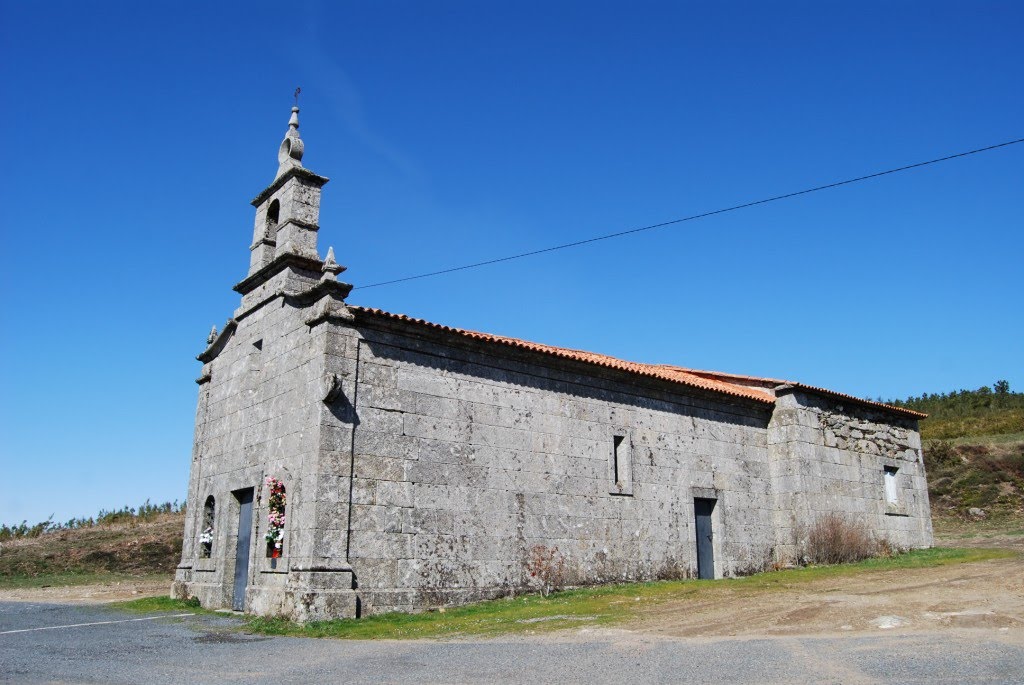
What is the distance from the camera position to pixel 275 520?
12.1 meters

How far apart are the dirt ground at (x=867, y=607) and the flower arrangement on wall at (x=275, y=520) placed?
5570 mm

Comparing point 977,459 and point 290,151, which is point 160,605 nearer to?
point 290,151

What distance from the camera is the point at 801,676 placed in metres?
6.27

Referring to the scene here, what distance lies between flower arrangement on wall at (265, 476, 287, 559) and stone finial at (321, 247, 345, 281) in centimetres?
330

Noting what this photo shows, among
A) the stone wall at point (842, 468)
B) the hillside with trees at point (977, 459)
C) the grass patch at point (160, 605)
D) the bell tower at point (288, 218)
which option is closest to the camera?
the bell tower at point (288, 218)

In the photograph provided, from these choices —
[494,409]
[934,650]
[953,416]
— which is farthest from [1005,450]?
[934,650]

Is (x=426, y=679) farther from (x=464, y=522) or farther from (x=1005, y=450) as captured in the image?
(x=1005, y=450)

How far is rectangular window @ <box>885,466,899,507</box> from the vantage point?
65.5ft

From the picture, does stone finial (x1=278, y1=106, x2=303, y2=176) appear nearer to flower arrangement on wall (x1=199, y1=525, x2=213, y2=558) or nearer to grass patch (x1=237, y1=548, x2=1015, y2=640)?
flower arrangement on wall (x1=199, y1=525, x2=213, y2=558)

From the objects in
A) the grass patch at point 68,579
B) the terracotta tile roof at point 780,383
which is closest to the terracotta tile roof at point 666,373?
the terracotta tile roof at point 780,383

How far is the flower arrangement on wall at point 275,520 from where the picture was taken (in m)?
12.1

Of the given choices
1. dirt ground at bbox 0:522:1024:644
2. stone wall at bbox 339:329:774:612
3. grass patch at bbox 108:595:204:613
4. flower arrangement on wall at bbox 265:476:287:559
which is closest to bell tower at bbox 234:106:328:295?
stone wall at bbox 339:329:774:612

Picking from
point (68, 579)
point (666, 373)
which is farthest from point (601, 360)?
point (68, 579)

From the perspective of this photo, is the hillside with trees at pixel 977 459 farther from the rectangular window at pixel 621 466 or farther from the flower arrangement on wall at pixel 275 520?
the flower arrangement on wall at pixel 275 520
